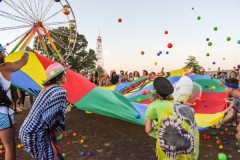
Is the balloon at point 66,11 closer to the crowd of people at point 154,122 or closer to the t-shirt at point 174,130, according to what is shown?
the crowd of people at point 154,122

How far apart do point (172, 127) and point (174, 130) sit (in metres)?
0.03

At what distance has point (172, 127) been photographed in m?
2.09

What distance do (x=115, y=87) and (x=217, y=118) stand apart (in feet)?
12.4

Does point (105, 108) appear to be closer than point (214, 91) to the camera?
Yes

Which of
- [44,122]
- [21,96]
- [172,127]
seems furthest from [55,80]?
[21,96]

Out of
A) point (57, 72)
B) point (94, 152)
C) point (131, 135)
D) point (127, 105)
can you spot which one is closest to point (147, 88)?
point (131, 135)

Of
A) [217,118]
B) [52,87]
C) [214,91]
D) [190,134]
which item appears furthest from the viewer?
[214,91]

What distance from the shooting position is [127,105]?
474 cm

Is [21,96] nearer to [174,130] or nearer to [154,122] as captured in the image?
[154,122]

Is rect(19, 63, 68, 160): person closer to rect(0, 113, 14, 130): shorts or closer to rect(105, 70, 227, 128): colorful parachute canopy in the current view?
rect(0, 113, 14, 130): shorts

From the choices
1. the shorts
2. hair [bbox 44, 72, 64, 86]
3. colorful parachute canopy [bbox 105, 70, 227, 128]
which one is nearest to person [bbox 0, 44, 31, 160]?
the shorts

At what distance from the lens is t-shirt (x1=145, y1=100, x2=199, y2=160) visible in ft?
6.82

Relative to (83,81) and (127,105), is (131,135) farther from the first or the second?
(83,81)

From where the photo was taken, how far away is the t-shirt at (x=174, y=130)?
2.08 m
